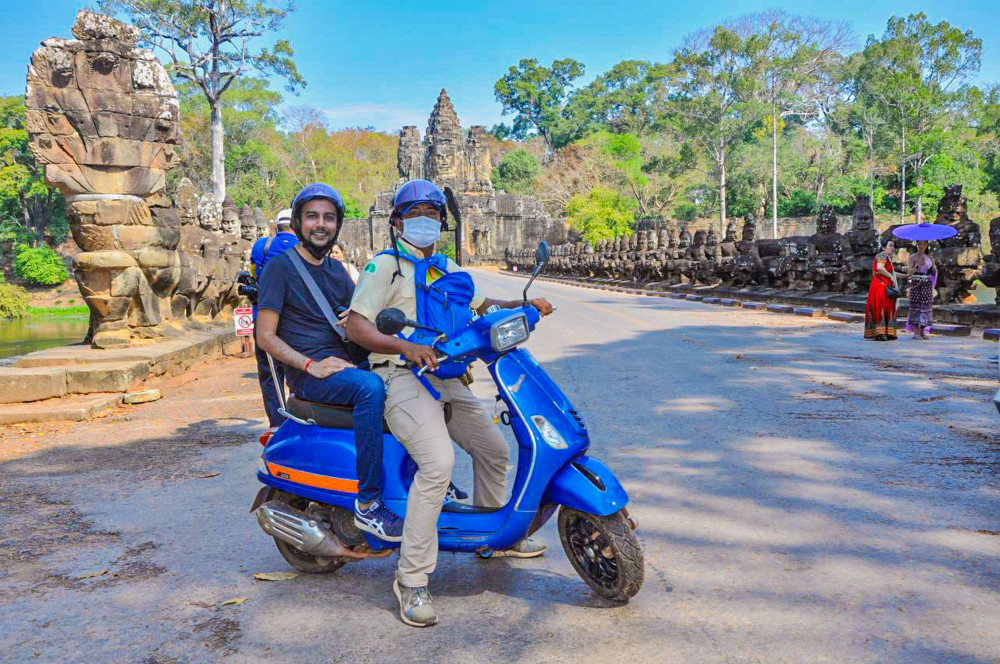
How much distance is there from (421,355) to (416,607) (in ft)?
3.09

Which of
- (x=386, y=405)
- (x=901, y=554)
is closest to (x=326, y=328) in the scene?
Result: (x=386, y=405)

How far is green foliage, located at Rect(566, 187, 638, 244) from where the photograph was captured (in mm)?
60562

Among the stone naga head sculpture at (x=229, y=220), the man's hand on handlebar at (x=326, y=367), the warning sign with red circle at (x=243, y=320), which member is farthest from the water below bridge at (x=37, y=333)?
the man's hand on handlebar at (x=326, y=367)

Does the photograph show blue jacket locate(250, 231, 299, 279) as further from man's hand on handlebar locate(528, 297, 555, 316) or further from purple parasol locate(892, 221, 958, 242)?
purple parasol locate(892, 221, 958, 242)

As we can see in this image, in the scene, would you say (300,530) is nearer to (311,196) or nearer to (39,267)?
(311,196)

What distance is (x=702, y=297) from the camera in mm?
23641

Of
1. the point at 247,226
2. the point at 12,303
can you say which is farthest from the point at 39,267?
the point at 247,226

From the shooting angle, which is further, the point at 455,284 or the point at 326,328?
the point at 326,328

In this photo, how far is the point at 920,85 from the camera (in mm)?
44938

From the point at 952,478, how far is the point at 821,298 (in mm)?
14304

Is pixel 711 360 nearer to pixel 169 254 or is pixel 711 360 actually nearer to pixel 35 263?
pixel 169 254

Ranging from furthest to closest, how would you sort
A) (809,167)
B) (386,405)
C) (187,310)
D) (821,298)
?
1. (809,167)
2. (821,298)
3. (187,310)
4. (386,405)

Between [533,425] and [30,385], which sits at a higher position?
[533,425]

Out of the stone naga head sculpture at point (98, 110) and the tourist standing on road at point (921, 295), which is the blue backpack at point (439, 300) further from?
the tourist standing on road at point (921, 295)
